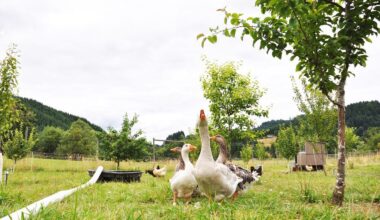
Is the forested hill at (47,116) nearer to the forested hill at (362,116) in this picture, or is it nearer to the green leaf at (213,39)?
the forested hill at (362,116)

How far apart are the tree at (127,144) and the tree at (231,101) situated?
450 cm

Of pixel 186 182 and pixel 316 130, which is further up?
pixel 316 130

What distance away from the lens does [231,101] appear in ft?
61.7

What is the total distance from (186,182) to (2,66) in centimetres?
838

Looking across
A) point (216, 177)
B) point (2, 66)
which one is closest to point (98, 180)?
point (2, 66)

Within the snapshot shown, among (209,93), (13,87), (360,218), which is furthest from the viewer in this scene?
(209,93)

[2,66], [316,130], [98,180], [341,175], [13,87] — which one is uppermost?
[2,66]

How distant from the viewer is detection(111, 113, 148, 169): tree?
1844cm

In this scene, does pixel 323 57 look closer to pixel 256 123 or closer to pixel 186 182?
pixel 186 182

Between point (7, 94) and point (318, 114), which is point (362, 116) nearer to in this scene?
point (318, 114)

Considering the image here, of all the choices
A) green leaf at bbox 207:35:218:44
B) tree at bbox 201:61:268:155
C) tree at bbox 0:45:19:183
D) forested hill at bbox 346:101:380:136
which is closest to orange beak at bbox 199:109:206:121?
green leaf at bbox 207:35:218:44

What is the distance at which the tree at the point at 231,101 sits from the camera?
18.9 m

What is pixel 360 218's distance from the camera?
10.9ft

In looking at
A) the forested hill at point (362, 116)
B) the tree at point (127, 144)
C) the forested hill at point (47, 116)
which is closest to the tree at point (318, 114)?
the tree at point (127, 144)
